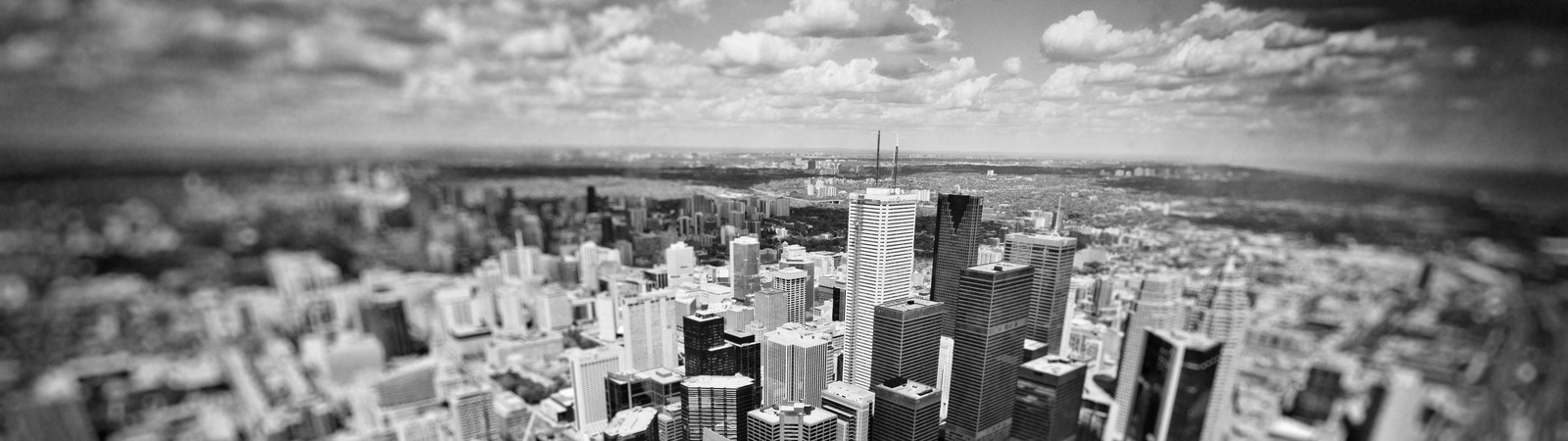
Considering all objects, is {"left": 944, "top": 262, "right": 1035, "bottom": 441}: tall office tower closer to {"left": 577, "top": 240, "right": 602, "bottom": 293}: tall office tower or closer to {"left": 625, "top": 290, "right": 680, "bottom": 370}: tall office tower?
{"left": 625, "top": 290, "right": 680, "bottom": 370}: tall office tower

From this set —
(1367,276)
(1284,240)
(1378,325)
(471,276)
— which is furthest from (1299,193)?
(471,276)

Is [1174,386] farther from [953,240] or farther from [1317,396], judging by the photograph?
[953,240]

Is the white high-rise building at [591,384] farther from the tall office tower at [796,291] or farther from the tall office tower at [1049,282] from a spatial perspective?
the tall office tower at [1049,282]

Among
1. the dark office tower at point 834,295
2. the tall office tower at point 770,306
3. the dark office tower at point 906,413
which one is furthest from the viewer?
the dark office tower at point 834,295

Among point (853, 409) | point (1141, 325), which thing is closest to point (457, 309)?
point (853, 409)

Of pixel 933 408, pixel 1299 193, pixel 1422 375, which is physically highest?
pixel 1299 193

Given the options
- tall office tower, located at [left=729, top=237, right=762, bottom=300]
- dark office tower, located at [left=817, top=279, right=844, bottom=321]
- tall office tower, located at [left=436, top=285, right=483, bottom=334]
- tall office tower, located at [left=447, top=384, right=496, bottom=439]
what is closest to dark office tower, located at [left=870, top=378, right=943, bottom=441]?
dark office tower, located at [left=817, top=279, right=844, bottom=321]

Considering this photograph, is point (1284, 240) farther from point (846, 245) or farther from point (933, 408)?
point (846, 245)

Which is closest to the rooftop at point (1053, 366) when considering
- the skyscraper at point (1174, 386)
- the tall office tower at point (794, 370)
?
the skyscraper at point (1174, 386)
